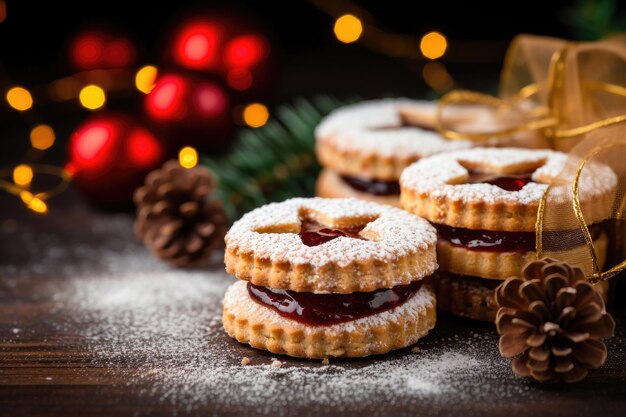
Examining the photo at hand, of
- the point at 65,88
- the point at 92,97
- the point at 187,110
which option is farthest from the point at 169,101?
the point at 65,88

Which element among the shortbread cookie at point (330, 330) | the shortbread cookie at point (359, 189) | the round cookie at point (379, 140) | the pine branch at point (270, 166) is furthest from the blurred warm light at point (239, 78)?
the shortbread cookie at point (330, 330)

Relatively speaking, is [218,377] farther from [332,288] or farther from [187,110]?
[187,110]

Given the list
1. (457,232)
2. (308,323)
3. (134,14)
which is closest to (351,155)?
(457,232)

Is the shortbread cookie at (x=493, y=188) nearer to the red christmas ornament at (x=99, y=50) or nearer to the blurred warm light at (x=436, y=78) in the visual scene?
the blurred warm light at (x=436, y=78)

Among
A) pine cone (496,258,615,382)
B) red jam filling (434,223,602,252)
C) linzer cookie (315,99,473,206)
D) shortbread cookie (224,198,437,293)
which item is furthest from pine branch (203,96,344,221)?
pine cone (496,258,615,382)

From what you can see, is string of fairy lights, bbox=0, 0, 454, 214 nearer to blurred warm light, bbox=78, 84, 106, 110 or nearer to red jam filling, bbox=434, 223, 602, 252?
blurred warm light, bbox=78, 84, 106, 110

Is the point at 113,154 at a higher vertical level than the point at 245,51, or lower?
lower

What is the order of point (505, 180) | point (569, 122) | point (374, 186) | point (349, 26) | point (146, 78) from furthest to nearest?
point (349, 26) → point (146, 78) → point (374, 186) → point (569, 122) → point (505, 180)

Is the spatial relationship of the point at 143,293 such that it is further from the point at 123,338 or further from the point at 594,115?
the point at 594,115
